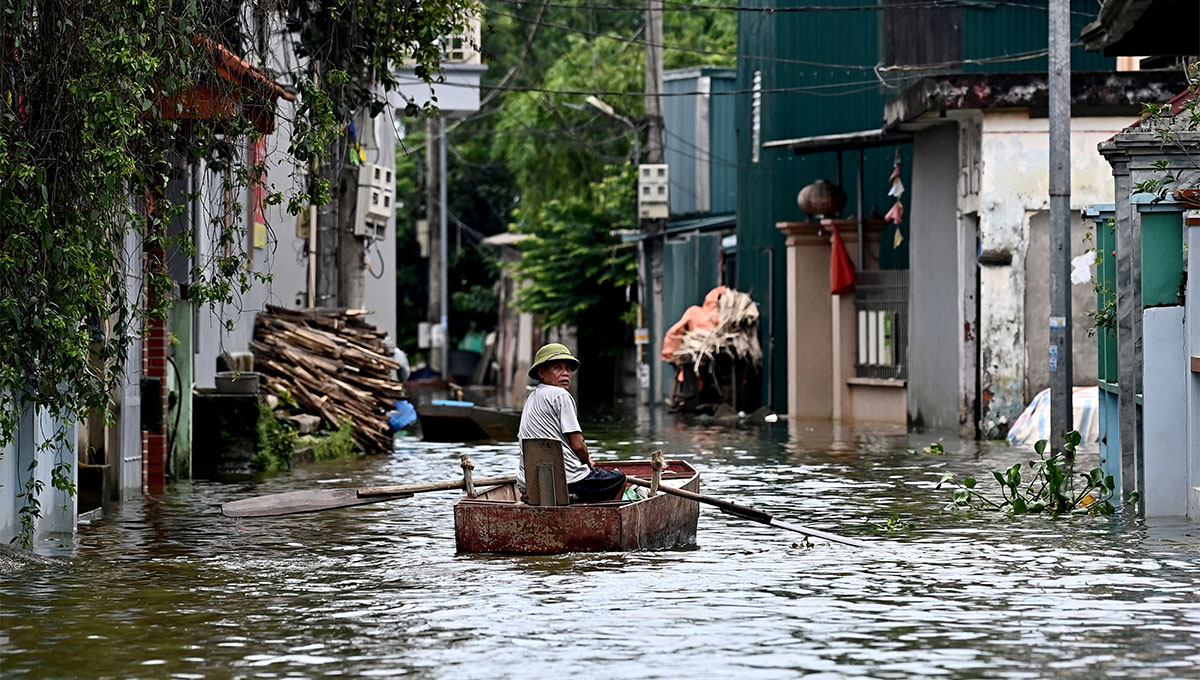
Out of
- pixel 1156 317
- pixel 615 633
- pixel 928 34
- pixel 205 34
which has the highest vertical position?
pixel 928 34

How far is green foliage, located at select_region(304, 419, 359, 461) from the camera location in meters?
23.3

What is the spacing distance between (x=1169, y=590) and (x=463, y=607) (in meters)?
4.08

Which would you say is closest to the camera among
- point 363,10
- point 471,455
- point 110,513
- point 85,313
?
point 85,313

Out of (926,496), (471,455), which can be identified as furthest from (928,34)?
(926,496)

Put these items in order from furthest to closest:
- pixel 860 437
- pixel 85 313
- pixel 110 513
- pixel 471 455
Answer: pixel 860 437, pixel 471 455, pixel 110 513, pixel 85 313

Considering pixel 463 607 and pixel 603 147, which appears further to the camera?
pixel 603 147

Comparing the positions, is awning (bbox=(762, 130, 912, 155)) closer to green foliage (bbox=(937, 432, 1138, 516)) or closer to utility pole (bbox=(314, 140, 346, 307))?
utility pole (bbox=(314, 140, 346, 307))

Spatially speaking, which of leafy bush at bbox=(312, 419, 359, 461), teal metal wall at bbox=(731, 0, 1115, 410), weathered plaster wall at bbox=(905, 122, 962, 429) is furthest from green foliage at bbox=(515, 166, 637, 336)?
leafy bush at bbox=(312, 419, 359, 461)

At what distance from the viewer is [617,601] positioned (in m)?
10.8

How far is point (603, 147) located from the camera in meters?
55.7

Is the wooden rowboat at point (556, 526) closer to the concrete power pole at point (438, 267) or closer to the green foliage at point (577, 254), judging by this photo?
the green foliage at point (577, 254)

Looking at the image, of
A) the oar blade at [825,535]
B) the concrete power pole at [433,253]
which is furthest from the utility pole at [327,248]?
the concrete power pole at [433,253]

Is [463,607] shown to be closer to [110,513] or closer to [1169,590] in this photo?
[1169,590]

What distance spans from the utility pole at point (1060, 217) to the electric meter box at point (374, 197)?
1348 cm
